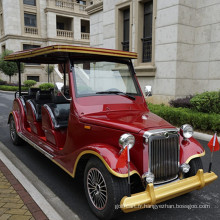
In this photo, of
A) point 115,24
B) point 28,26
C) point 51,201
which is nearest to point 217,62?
point 115,24

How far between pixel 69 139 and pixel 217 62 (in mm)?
8394

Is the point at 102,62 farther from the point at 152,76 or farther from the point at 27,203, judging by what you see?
the point at 152,76

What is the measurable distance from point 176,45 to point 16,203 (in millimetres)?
8887

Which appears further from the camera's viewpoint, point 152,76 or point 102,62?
point 152,76

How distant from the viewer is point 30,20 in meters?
32.5

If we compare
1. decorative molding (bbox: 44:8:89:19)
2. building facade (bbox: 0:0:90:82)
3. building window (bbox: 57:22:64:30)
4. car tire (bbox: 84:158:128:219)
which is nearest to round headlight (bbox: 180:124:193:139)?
car tire (bbox: 84:158:128:219)

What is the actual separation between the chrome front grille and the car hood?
0.13 metres

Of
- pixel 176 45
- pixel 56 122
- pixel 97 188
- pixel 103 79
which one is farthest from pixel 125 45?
pixel 97 188

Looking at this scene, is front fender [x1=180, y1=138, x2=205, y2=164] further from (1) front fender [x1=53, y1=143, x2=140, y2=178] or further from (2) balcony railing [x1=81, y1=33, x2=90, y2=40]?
(2) balcony railing [x1=81, y1=33, x2=90, y2=40]

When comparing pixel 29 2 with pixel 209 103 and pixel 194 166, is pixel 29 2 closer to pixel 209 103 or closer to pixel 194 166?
pixel 209 103

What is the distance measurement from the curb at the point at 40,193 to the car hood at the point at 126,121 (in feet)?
4.22

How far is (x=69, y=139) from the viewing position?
3725 millimetres

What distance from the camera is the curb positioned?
3.07 m

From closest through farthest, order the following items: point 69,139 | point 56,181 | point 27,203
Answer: point 27,203 → point 69,139 → point 56,181
